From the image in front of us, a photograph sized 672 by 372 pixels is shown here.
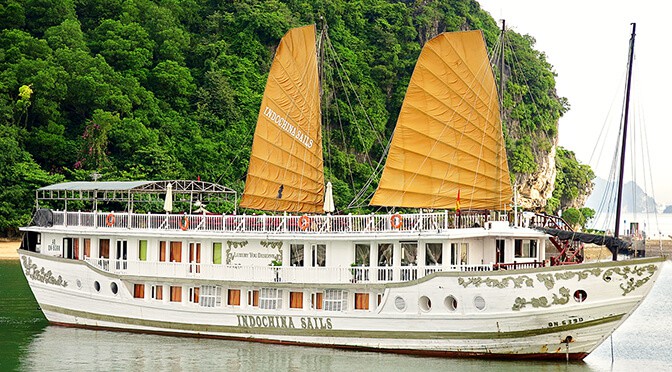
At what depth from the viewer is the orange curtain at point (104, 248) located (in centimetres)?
2461

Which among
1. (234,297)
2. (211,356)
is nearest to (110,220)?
(234,297)

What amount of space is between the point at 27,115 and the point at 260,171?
90.2 ft

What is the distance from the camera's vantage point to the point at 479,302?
2019 cm

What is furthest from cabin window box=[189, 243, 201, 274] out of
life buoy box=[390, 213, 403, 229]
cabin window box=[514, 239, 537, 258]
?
cabin window box=[514, 239, 537, 258]

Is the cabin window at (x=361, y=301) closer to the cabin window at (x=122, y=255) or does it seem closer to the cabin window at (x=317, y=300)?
the cabin window at (x=317, y=300)

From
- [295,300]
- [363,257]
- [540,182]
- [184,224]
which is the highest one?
[540,182]

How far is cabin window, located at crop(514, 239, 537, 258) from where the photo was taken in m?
21.5

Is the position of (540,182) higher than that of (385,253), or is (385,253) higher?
(540,182)

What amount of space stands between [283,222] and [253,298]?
1.75 metres

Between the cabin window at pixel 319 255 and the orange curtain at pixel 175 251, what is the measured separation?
128 inches

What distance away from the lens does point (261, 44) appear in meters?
60.7

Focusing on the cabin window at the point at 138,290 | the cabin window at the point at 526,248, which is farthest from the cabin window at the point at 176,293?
the cabin window at the point at 526,248

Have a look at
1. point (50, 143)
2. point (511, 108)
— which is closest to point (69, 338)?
point (50, 143)

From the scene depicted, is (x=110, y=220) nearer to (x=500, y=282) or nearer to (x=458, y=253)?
(x=458, y=253)
